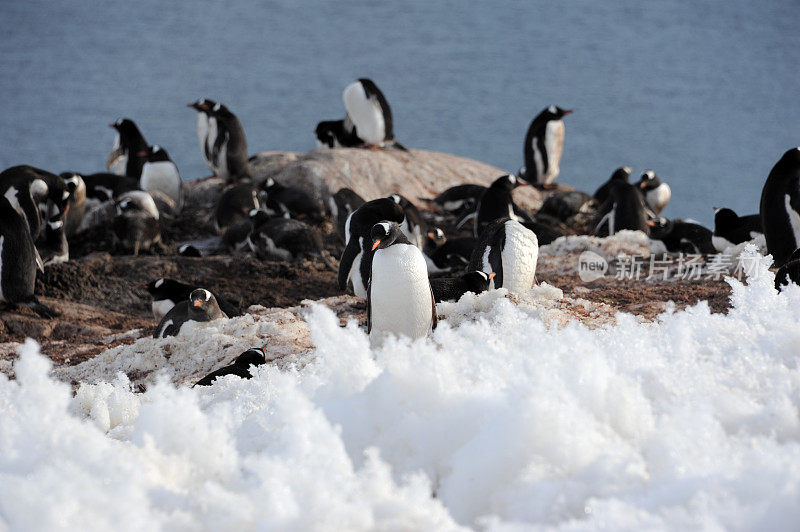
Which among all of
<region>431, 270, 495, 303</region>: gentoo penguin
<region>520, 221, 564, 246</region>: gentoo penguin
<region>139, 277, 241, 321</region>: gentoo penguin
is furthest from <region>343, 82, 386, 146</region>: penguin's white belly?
<region>431, 270, 495, 303</region>: gentoo penguin

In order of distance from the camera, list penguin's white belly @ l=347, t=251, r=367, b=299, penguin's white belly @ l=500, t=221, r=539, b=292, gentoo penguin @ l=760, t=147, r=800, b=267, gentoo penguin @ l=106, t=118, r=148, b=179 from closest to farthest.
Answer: penguin's white belly @ l=500, t=221, r=539, b=292 → penguin's white belly @ l=347, t=251, r=367, b=299 → gentoo penguin @ l=760, t=147, r=800, b=267 → gentoo penguin @ l=106, t=118, r=148, b=179

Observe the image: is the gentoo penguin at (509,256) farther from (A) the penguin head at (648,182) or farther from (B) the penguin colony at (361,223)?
(A) the penguin head at (648,182)

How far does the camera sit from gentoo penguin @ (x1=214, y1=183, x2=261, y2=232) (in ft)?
28.8

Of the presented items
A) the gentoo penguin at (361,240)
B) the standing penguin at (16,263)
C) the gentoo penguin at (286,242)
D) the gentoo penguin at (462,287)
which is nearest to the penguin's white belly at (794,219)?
the gentoo penguin at (462,287)

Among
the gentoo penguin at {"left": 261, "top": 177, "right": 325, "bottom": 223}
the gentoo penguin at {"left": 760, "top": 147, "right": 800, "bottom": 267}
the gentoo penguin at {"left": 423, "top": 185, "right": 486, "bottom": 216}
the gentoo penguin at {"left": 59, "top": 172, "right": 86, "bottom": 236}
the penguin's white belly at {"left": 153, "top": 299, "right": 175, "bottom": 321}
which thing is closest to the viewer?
the gentoo penguin at {"left": 760, "top": 147, "right": 800, "bottom": 267}

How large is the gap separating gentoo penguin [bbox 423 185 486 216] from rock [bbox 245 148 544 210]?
26cm

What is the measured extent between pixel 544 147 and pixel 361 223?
6.74 m

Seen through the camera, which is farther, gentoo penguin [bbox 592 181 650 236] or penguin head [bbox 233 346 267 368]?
gentoo penguin [bbox 592 181 650 236]

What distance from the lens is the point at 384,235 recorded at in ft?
11.4

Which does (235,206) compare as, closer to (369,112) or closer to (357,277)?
(369,112)

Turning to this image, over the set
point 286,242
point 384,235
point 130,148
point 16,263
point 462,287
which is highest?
point 384,235

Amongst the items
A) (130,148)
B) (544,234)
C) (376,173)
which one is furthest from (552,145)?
(130,148)

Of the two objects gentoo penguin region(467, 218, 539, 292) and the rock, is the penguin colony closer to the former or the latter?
gentoo penguin region(467, 218, 539, 292)

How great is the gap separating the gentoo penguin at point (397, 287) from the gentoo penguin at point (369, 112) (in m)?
7.11
